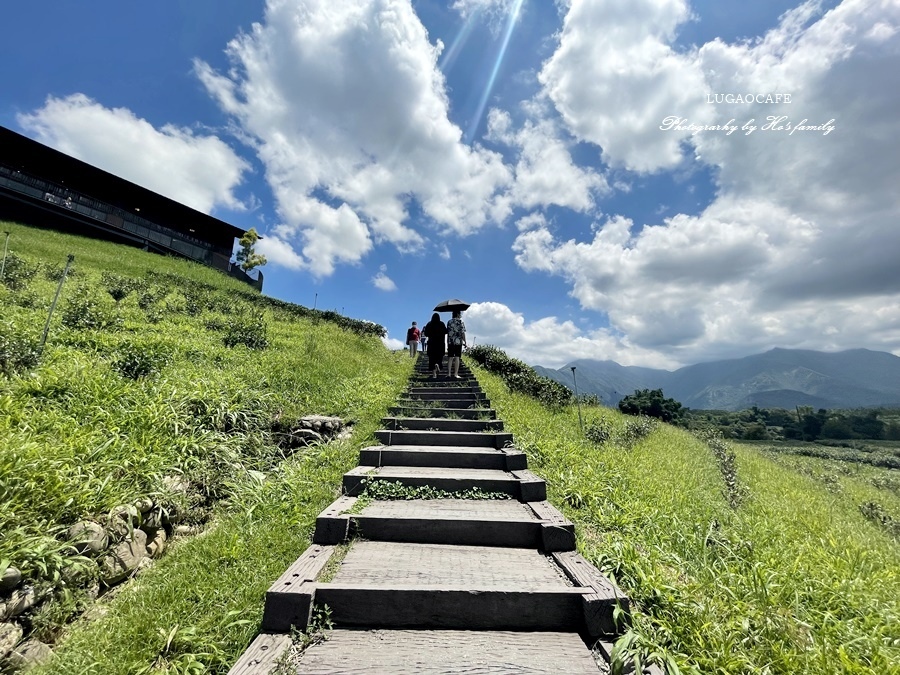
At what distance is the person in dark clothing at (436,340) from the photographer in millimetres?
11258

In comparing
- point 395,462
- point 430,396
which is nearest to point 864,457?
point 430,396

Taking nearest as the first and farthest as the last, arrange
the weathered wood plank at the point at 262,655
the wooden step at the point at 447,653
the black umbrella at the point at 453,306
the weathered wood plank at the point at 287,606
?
the weathered wood plank at the point at 262,655
the wooden step at the point at 447,653
the weathered wood plank at the point at 287,606
the black umbrella at the point at 453,306

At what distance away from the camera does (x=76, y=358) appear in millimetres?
5488

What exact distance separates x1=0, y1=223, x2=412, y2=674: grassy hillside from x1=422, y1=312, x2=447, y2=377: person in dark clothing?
8.67 ft

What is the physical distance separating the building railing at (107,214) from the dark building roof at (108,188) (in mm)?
460

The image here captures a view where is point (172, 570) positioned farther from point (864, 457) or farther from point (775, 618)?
point (864, 457)

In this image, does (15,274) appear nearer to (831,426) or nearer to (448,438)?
(448,438)

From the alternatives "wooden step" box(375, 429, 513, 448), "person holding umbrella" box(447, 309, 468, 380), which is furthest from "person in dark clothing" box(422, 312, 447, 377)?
"wooden step" box(375, 429, 513, 448)

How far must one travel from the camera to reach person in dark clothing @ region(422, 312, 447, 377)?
1126 cm

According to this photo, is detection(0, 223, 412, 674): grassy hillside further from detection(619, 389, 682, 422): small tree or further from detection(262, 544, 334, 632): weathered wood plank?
detection(619, 389, 682, 422): small tree

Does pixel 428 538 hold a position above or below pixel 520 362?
below

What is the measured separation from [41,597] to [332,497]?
221cm

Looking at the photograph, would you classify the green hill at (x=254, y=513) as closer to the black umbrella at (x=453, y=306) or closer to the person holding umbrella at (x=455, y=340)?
the person holding umbrella at (x=455, y=340)

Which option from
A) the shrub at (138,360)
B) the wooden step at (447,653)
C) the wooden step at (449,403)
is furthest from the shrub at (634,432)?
the shrub at (138,360)
